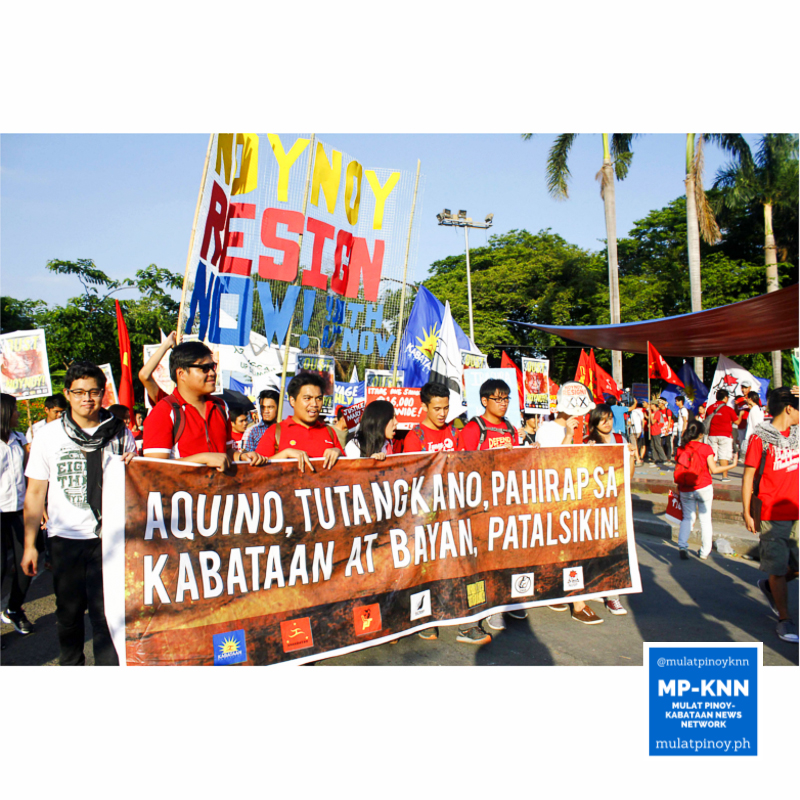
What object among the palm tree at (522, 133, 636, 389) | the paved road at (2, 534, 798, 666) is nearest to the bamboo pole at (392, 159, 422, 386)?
the paved road at (2, 534, 798, 666)

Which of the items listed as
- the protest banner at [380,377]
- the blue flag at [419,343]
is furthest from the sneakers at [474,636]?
the blue flag at [419,343]

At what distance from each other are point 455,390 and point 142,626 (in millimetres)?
5521

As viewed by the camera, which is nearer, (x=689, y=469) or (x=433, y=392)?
(x=433, y=392)

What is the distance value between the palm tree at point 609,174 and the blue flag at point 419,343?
37.1 feet

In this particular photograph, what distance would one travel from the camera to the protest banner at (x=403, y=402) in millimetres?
7521

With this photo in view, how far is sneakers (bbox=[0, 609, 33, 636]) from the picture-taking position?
4.21m

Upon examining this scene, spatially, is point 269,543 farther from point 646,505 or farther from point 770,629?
point 646,505

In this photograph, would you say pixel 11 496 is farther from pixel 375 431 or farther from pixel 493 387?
pixel 493 387

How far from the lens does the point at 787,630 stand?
395 centimetres

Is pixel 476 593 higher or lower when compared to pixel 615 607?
higher

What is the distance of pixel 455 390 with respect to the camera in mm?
7895

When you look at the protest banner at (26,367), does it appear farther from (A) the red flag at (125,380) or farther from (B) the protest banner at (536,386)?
(B) the protest banner at (536,386)

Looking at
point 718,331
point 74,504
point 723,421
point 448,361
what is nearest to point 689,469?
point 448,361

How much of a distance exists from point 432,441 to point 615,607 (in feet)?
6.26
